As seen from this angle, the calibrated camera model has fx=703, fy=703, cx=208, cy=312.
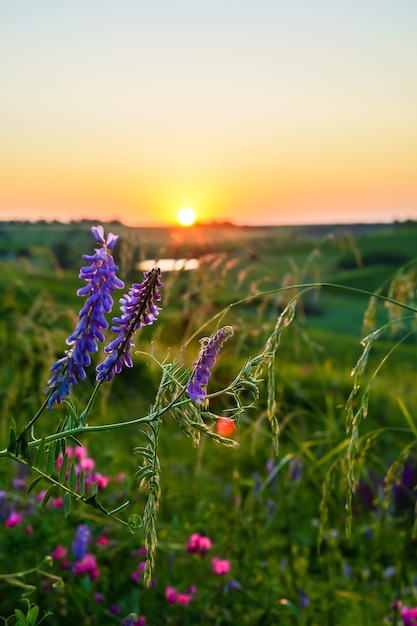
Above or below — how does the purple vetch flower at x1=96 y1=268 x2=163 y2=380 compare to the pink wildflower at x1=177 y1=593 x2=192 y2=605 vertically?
above

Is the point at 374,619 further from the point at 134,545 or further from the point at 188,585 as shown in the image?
the point at 134,545

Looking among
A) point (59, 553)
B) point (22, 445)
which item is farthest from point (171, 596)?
point (22, 445)

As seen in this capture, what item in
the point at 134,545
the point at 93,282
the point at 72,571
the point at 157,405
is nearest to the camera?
the point at 93,282

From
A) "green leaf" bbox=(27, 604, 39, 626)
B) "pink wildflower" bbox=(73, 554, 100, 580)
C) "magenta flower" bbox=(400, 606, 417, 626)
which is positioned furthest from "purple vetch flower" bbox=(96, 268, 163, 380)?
"magenta flower" bbox=(400, 606, 417, 626)

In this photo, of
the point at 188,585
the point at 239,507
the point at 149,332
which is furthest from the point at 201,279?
the point at 149,332

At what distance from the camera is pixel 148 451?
130 cm

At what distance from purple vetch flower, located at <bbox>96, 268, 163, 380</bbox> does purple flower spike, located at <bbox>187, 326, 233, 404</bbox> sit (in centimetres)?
12

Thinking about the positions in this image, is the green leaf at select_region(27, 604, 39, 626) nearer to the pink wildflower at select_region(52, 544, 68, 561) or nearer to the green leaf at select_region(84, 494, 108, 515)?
the green leaf at select_region(84, 494, 108, 515)

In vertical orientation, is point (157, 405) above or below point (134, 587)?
above

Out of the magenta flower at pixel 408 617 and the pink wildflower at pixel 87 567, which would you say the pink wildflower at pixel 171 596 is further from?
the magenta flower at pixel 408 617

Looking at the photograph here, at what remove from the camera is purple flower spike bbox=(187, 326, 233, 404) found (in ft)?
4.14

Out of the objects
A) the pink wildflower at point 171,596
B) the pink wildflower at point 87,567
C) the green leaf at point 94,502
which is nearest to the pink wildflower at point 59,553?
the pink wildflower at point 87,567

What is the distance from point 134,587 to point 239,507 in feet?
1.84

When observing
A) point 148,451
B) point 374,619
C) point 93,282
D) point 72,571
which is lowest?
point 374,619
